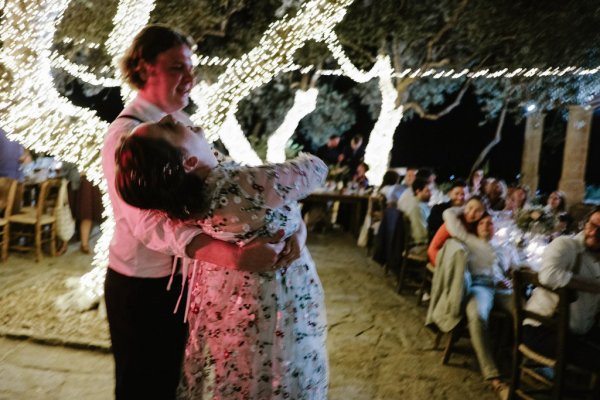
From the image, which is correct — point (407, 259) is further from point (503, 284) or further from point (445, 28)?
point (445, 28)

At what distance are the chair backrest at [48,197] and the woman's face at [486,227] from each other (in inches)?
197

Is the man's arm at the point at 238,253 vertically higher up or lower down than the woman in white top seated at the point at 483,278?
higher up

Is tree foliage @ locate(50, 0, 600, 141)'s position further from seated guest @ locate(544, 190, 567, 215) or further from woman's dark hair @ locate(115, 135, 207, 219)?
woman's dark hair @ locate(115, 135, 207, 219)

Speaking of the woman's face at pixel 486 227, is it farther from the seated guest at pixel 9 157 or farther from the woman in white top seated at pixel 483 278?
the seated guest at pixel 9 157

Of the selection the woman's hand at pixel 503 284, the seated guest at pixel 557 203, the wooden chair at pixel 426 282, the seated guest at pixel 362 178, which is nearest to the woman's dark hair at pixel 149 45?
the woman's hand at pixel 503 284

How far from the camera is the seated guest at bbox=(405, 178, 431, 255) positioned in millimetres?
6070

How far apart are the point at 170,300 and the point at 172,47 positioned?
93cm

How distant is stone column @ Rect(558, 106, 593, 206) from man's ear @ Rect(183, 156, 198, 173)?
1130 cm

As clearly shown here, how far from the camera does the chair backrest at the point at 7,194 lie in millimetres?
6242

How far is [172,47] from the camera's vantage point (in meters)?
1.90

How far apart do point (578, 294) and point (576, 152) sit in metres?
9.00

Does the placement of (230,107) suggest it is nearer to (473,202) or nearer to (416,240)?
(473,202)

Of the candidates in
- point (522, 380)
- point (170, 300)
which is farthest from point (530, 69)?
point (170, 300)

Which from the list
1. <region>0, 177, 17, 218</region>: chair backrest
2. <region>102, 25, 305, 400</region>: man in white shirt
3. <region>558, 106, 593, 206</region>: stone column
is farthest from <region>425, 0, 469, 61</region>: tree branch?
<region>102, 25, 305, 400</region>: man in white shirt
